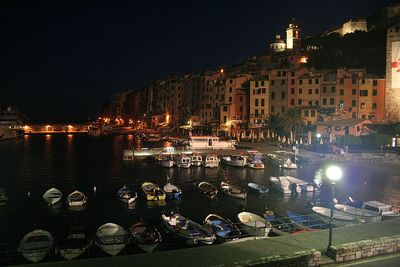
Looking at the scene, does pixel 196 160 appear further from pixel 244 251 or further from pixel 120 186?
pixel 244 251

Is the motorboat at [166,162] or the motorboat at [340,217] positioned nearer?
the motorboat at [340,217]

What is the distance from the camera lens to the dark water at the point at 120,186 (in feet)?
95.0

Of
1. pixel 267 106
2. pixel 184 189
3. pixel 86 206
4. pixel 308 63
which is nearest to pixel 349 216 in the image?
pixel 184 189

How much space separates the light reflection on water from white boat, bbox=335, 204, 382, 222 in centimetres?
446

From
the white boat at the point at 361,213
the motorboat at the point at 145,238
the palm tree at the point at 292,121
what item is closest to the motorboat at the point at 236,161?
the palm tree at the point at 292,121

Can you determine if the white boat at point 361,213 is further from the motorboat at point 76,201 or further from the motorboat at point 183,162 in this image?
the motorboat at point 183,162

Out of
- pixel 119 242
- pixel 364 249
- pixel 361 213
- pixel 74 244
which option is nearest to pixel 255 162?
pixel 361 213

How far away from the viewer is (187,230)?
23.0 metres

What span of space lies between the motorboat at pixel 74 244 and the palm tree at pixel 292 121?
53218mm

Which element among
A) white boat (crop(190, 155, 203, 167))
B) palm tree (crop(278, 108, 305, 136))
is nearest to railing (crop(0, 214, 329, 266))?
white boat (crop(190, 155, 203, 167))

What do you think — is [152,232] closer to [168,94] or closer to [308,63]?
[308,63]

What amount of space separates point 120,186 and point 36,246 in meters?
21.7

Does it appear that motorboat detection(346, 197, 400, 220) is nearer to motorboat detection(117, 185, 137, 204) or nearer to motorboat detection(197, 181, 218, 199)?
motorboat detection(197, 181, 218, 199)

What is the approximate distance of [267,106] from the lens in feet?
265
